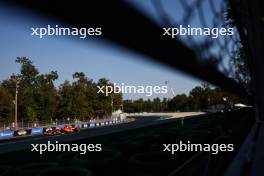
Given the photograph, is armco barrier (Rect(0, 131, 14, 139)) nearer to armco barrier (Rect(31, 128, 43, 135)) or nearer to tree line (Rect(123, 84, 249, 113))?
armco barrier (Rect(31, 128, 43, 135))

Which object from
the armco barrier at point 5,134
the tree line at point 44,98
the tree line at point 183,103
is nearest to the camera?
the armco barrier at point 5,134

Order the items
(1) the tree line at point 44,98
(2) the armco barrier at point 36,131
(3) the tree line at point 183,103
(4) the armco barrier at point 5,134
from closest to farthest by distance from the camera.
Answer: (4) the armco barrier at point 5,134 → (2) the armco barrier at point 36,131 → (1) the tree line at point 44,98 → (3) the tree line at point 183,103

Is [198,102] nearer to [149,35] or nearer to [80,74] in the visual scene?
[80,74]

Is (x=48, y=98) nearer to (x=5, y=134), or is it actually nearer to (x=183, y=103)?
(x=5, y=134)

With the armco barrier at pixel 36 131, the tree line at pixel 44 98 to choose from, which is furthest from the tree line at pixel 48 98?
the armco barrier at pixel 36 131

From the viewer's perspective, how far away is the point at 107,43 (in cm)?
205

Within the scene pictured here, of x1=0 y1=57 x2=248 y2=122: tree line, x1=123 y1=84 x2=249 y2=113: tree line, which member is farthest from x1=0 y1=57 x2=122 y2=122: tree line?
x1=123 y1=84 x2=249 y2=113: tree line

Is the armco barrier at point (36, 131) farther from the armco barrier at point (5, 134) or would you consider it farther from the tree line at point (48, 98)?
the tree line at point (48, 98)

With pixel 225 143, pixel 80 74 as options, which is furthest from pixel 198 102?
pixel 225 143

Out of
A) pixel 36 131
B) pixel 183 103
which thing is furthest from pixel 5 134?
pixel 183 103

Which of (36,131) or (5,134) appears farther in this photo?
(36,131)

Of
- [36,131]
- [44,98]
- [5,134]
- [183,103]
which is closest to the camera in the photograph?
[5,134]

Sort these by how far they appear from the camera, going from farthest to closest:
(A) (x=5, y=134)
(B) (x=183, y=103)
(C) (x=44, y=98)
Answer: (B) (x=183, y=103) < (C) (x=44, y=98) < (A) (x=5, y=134)

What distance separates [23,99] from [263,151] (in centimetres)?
6634
